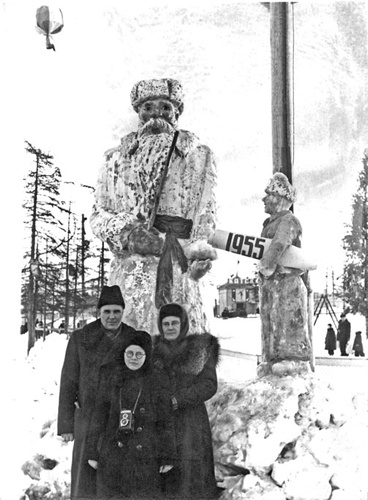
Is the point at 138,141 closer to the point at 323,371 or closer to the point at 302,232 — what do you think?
the point at 302,232

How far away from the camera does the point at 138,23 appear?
2797 millimetres

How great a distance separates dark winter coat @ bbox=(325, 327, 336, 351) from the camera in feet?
8.65

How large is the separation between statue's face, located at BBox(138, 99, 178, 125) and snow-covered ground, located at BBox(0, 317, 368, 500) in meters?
0.83

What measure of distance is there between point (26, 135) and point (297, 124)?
1.18m

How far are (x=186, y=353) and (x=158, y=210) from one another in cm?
56

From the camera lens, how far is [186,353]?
2.43 meters

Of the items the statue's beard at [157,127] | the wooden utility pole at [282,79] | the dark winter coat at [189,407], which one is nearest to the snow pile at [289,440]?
the dark winter coat at [189,407]

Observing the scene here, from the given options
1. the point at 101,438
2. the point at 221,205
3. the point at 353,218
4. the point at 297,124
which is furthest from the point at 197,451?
the point at 297,124

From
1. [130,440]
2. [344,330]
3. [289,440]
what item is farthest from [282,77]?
[130,440]

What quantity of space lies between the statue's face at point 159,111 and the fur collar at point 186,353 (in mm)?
842

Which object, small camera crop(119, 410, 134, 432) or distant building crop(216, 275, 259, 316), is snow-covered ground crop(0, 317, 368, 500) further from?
small camera crop(119, 410, 134, 432)

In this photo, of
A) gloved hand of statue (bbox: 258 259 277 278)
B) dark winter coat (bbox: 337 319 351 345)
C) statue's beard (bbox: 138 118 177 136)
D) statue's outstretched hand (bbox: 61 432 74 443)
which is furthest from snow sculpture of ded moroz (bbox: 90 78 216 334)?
dark winter coat (bbox: 337 319 351 345)

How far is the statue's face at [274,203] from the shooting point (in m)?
2.68

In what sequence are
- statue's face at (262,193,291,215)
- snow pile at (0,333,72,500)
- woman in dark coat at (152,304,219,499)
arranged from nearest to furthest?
woman in dark coat at (152,304,219,499) → snow pile at (0,333,72,500) → statue's face at (262,193,291,215)
